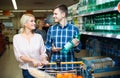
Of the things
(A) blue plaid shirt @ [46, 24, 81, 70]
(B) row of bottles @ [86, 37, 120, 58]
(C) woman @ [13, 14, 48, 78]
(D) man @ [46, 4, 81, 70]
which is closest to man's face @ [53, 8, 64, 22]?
(D) man @ [46, 4, 81, 70]

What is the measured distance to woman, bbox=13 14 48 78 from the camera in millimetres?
3074

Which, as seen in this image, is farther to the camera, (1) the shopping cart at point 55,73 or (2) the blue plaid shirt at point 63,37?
(2) the blue plaid shirt at point 63,37

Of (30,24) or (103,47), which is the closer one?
(30,24)

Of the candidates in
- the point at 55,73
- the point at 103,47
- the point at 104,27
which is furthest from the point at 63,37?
the point at 55,73

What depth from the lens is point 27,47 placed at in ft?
10.1

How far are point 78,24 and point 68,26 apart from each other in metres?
1.70

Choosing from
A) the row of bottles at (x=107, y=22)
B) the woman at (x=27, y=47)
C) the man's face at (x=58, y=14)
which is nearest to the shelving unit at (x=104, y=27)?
the row of bottles at (x=107, y=22)

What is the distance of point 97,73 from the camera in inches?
87.7

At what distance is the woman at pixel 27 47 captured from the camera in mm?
3074

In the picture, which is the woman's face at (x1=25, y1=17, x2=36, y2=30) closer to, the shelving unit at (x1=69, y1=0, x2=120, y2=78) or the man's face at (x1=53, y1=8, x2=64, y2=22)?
the man's face at (x1=53, y1=8, x2=64, y2=22)

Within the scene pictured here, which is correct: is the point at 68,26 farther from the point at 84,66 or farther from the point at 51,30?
the point at 84,66

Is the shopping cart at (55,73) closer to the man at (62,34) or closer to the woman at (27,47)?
the woman at (27,47)

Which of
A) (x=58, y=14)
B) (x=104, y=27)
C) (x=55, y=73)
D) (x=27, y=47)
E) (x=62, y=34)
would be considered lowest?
(x=55, y=73)

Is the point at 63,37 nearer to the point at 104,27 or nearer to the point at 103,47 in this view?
the point at 104,27
